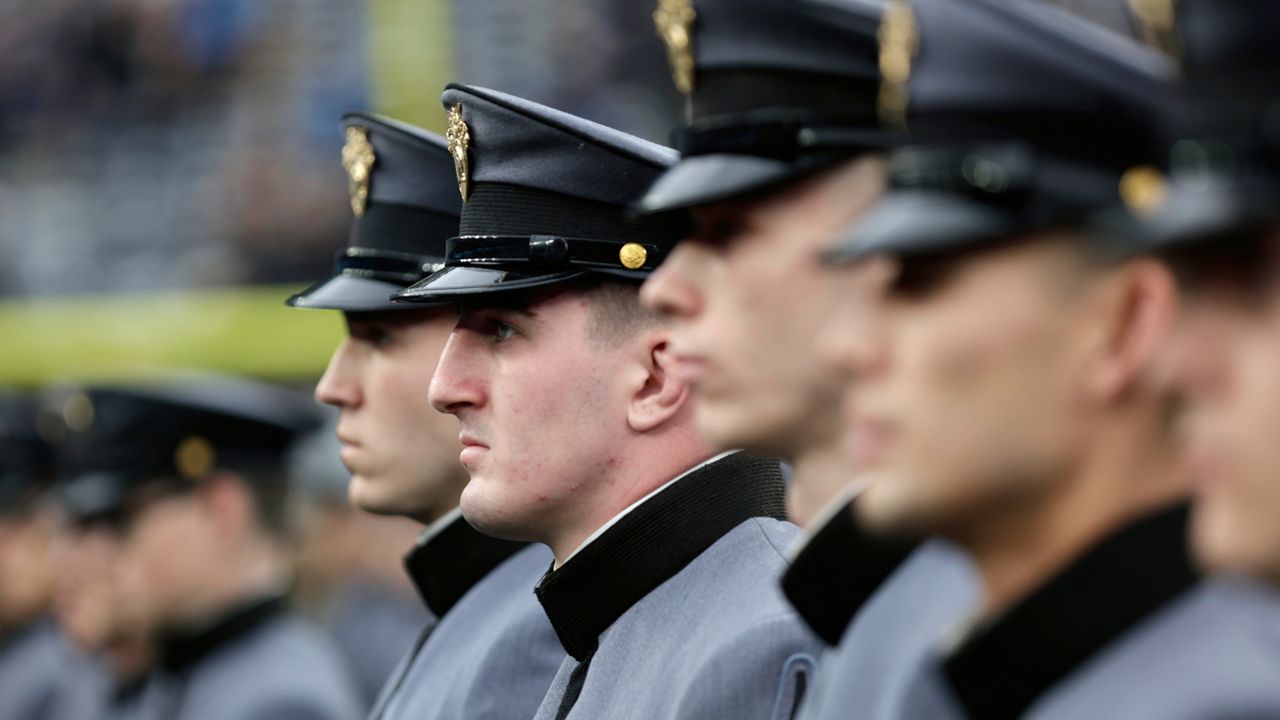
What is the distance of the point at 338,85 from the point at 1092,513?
1198 cm

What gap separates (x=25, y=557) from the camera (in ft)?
30.9

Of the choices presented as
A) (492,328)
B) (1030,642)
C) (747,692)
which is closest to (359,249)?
(492,328)

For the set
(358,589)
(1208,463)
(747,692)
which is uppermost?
(1208,463)

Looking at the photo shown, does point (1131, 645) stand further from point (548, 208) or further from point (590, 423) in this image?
point (548, 208)

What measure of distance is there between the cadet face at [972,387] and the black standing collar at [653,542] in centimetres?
119

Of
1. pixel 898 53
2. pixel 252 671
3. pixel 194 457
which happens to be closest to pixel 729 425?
pixel 898 53

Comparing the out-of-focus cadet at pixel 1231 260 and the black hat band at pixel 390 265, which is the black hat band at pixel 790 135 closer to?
the out-of-focus cadet at pixel 1231 260

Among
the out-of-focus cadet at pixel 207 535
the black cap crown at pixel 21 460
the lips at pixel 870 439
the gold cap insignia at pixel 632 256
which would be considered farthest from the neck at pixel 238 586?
the lips at pixel 870 439

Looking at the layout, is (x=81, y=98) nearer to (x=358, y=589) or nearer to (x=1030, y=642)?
(x=358, y=589)

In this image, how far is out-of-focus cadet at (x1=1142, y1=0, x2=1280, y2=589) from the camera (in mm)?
1646

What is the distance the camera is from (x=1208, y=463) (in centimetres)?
171

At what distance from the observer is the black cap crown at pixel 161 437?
6004 mm

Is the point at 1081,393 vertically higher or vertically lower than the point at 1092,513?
higher

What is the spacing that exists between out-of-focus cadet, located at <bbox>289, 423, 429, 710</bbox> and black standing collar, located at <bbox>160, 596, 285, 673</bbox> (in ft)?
18.1
